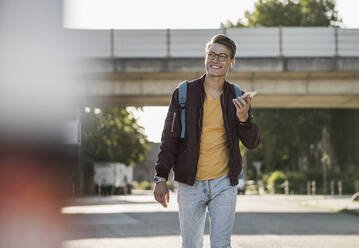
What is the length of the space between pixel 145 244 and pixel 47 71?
556 centimetres

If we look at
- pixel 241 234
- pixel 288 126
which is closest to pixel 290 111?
pixel 288 126

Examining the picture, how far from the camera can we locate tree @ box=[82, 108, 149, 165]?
40.5m

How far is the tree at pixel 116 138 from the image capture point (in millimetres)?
40469

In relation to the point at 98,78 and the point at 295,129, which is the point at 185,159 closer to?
the point at 98,78

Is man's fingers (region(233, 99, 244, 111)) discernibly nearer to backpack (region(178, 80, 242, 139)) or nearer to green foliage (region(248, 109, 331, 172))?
backpack (region(178, 80, 242, 139))

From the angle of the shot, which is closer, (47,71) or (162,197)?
(162,197)

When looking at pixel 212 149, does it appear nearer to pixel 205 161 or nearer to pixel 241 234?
pixel 205 161

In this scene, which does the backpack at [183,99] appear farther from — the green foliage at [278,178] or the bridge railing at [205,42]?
the green foliage at [278,178]

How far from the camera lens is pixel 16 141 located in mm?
5203

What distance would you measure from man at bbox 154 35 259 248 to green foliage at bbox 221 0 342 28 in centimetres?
4030

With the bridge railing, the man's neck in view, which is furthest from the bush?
the man's neck

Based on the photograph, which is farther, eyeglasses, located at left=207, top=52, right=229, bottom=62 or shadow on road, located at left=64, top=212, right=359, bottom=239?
shadow on road, located at left=64, top=212, right=359, bottom=239

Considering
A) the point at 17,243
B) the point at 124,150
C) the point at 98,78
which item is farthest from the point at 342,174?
the point at 17,243

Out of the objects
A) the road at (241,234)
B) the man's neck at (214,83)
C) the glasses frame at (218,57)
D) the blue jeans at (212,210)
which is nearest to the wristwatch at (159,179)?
the blue jeans at (212,210)
